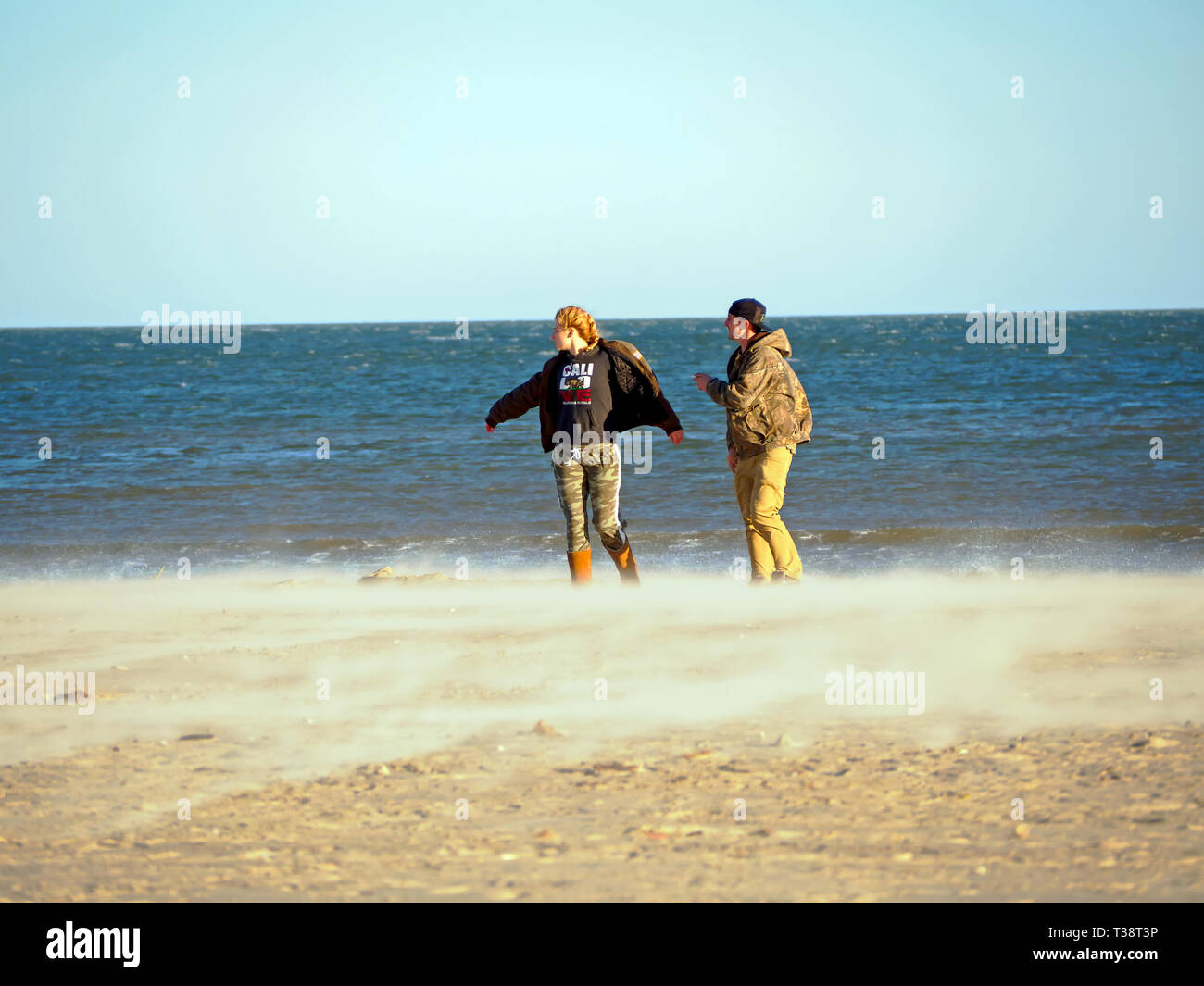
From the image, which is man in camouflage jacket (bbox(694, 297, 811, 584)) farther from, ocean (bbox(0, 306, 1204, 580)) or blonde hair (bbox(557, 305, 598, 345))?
ocean (bbox(0, 306, 1204, 580))

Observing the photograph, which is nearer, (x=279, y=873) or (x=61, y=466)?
(x=279, y=873)

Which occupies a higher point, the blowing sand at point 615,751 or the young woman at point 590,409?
the young woman at point 590,409

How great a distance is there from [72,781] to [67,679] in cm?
153

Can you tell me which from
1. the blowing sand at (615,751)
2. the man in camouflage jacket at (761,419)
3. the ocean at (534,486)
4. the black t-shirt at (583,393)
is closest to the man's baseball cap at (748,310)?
the man in camouflage jacket at (761,419)

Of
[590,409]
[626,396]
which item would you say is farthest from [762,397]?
[590,409]

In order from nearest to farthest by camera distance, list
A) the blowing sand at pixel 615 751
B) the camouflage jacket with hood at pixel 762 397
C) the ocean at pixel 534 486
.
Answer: the blowing sand at pixel 615 751, the camouflage jacket with hood at pixel 762 397, the ocean at pixel 534 486

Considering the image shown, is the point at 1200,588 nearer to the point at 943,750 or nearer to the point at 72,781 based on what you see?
the point at 943,750

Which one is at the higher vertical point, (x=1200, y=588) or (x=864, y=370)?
(x=864, y=370)

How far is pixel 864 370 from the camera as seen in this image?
39.2 meters

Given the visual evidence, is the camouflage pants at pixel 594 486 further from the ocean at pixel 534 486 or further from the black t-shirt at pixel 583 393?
the ocean at pixel 534 486

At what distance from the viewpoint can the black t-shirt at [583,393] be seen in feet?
22.1

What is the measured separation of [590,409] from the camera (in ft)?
22.1

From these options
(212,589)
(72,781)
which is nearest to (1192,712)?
(72,781)
